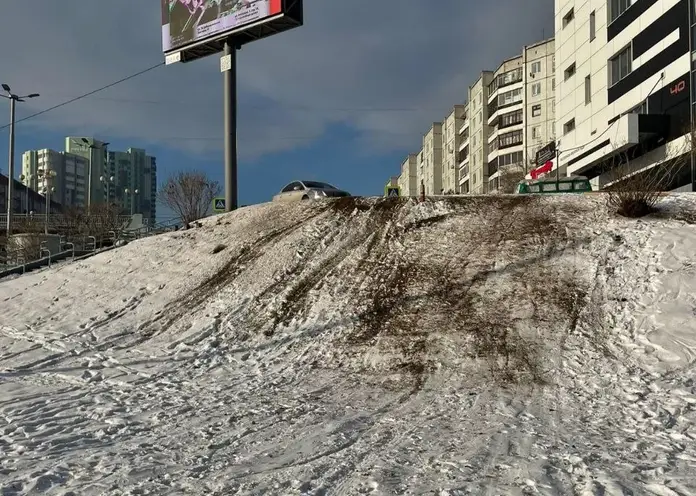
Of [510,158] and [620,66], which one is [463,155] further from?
[620,66]

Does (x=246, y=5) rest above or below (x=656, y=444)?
above

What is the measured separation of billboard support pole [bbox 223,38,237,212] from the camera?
870 inches

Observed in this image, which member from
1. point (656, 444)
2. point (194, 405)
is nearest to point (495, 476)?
point (656, 444)

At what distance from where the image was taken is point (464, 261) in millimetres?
11555

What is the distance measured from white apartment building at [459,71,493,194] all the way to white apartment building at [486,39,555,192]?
1792 millimetres

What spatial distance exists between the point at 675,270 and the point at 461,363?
4.86 m

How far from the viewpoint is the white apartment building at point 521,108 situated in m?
62.1

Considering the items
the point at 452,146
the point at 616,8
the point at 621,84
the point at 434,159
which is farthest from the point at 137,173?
the point at 621,84

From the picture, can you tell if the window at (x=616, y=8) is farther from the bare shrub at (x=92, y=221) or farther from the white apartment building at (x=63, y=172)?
the white apartment building at (x=63, y=172)

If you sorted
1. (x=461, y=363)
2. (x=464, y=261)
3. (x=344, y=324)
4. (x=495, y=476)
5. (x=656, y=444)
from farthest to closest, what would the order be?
(x=464, y=261), (x=344, y=324), (x=461, y=363), (x=656, y=444), (x=495, y=476)

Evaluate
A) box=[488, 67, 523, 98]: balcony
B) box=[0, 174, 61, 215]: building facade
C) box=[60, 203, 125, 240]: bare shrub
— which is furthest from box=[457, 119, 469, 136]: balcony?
box=[0, 174, 61, 215]: building facade

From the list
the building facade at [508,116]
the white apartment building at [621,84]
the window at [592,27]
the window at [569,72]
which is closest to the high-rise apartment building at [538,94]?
the building facade at [508,116]

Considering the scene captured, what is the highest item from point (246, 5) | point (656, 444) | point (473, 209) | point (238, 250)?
point (246, 5)

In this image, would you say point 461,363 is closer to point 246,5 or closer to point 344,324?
point 344,324
